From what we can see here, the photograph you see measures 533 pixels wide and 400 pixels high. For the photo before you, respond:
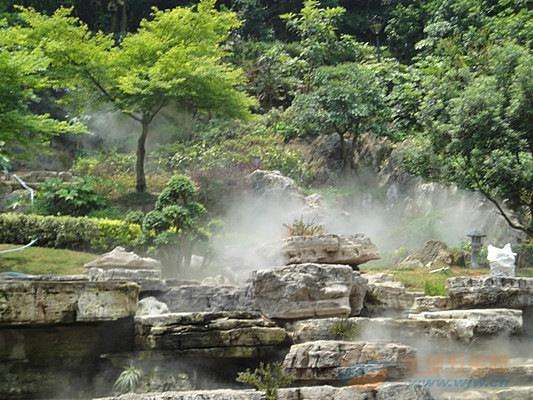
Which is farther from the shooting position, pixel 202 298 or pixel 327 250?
pixel 327 250

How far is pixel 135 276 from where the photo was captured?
11.5 m

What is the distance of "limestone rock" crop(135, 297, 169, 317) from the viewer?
9662 millimetres

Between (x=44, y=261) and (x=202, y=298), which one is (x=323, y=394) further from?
(x=44, y=261)

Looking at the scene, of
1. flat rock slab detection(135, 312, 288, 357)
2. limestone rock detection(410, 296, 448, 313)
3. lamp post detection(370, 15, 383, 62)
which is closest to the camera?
flat rock slab detection(135, 312, 288, 357)

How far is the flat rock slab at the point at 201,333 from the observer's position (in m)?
8.51

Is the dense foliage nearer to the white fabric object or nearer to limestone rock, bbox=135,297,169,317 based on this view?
the white fabric object

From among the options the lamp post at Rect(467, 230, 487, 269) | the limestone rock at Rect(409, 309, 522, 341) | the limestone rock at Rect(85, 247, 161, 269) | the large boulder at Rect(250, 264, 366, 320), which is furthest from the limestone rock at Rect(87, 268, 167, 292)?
the lamp post at Rect(467, 230, 487, 269)

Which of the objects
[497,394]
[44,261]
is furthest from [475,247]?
[497,394]

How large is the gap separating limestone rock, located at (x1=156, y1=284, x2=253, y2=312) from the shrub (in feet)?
33.3

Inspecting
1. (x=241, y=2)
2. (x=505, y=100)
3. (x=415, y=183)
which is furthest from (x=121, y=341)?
(x=241, y=2)

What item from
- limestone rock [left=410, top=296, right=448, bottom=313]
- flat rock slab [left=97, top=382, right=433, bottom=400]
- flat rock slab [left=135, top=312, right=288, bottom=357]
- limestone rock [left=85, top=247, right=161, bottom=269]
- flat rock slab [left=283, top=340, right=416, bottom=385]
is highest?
limestone rock [left=85, top=247, right=161, bottom=269]

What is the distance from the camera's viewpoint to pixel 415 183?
76.9 feet

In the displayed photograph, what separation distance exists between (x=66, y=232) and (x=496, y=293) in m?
10.6

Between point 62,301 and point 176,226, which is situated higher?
point 176,226
